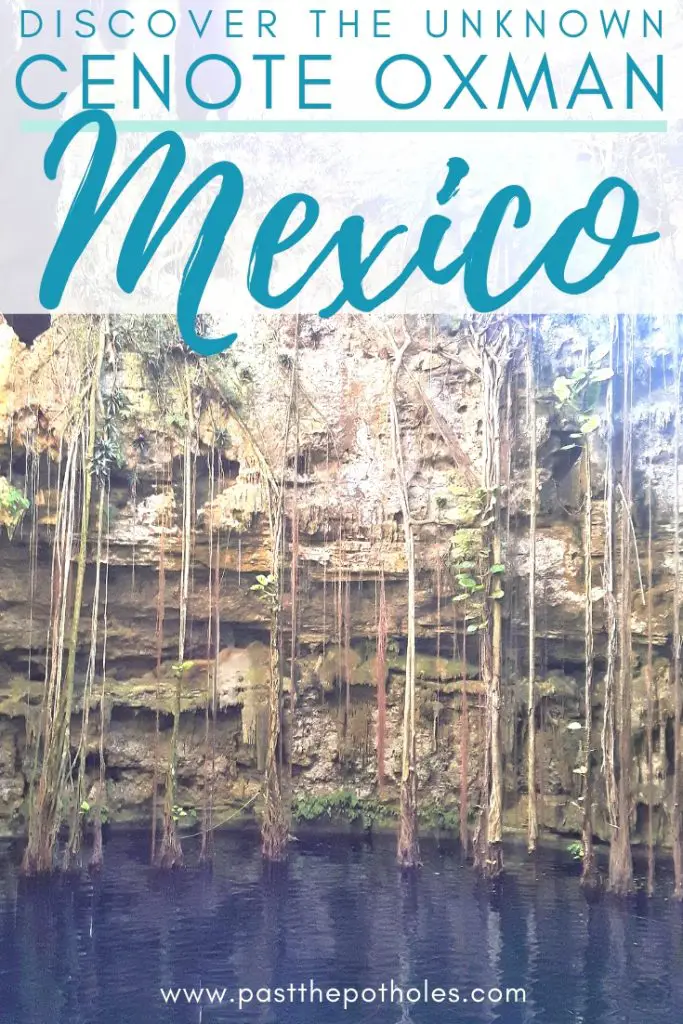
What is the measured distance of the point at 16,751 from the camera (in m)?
6.46

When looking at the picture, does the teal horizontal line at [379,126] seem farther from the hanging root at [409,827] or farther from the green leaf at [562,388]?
the hanging root at [409,827]

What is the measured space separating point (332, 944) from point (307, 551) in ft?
9.42

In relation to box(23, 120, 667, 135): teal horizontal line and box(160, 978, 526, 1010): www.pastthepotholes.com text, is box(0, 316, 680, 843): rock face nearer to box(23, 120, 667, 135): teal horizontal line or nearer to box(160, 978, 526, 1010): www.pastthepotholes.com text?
box(23, 120, 667, 135): teal horizontal line

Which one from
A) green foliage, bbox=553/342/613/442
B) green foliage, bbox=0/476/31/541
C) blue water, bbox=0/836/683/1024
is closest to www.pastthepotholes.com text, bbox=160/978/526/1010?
blue water, bbox=0/836/683/1024

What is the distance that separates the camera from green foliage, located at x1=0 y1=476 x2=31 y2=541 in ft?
20.1

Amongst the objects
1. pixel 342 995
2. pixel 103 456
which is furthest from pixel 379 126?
pixel 342 995

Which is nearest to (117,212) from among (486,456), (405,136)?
(405,136)

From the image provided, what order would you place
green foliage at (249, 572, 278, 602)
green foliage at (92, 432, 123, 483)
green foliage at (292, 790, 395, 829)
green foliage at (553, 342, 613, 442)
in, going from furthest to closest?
1. green foliage at (292, 790, 395, 829)
2. green foliage at (92, 432, 123, 483)
3. green foliage at (249, 572, 278, 602)
4. green foliage at (553, 342, 613, 442)

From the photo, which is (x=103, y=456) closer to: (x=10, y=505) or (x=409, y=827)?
(x=10, y=505)

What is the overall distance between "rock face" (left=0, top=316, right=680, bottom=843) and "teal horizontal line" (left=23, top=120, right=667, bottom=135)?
4.17 ft

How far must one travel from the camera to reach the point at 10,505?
6246 mm

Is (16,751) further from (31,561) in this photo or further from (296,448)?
(296,448)

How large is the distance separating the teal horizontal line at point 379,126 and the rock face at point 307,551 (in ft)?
4.17

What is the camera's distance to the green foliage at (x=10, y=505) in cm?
613
